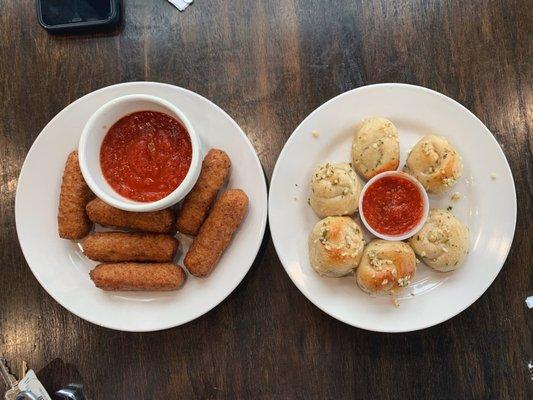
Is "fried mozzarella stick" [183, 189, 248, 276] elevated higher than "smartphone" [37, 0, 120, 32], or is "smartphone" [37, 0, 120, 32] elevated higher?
"smartphone" [37, 0, 120, 32]

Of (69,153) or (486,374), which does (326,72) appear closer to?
(69,153)

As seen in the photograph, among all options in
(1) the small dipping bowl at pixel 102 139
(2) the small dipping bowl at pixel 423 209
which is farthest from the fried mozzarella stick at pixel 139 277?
(2) the small dipping bowl at pixel 423 209

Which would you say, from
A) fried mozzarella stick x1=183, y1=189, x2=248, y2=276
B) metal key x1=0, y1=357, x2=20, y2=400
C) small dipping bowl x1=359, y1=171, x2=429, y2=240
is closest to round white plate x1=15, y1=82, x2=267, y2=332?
→ fried mozzarella stick x1=183, y1=189, x2=248, y2=276

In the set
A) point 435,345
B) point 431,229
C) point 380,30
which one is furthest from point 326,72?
point 435,345

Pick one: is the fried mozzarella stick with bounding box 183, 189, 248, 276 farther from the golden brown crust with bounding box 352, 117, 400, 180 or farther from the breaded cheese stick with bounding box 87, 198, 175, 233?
the golden brown crust with bounding box 352, 117, 400, 180

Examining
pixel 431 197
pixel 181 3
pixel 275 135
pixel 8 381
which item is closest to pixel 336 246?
pixel 431 197

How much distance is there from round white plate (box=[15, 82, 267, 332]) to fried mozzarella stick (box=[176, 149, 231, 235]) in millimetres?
60

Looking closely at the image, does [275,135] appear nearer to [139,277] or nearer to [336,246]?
[336,246]

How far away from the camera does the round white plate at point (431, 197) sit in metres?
1.92

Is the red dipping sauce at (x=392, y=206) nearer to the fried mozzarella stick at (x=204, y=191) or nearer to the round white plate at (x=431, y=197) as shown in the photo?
the round white plate at (x=431, y=197)

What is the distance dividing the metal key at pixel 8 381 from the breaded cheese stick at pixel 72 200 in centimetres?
70

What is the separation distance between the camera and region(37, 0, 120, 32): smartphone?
2160 millimetres

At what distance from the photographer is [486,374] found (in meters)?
2.12

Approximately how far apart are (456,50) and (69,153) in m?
1.67
